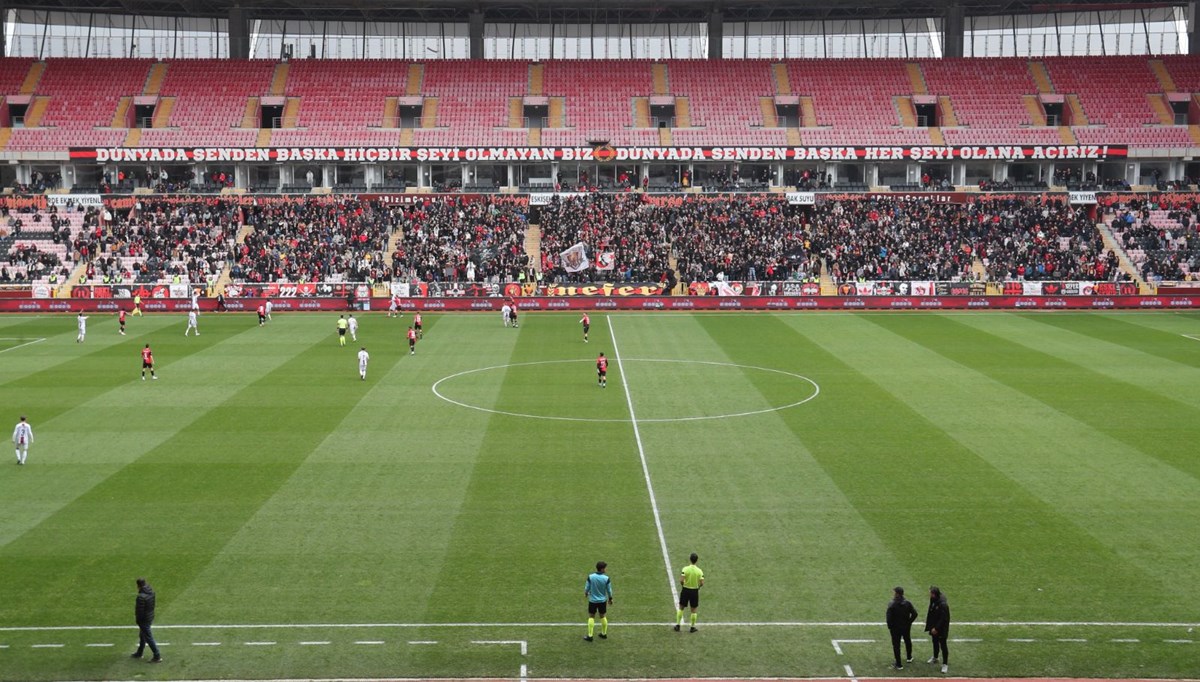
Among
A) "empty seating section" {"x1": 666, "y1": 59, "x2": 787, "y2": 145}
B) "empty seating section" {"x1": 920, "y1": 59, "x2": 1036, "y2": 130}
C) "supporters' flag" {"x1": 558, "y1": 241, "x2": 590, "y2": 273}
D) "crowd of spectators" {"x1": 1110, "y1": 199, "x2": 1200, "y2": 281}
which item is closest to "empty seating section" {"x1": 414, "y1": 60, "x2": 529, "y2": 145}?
"empty seating section" {"x1": 666, "y1": 59, "x2": 787, "y2": 145}

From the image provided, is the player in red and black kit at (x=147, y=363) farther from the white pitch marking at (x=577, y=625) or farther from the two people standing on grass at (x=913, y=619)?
the two people standing on grass at (x=913, y=619)

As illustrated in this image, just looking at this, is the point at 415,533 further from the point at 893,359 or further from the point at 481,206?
the point at 481,206

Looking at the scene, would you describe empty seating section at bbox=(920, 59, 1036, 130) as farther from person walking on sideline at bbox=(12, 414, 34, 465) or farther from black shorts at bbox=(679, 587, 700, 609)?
black shorts at bbox=(679, 587, 700, 609)

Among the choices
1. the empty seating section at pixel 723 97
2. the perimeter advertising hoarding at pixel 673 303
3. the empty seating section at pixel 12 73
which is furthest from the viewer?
the empty seating section at pixel 12 73

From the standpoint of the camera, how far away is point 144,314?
65.5 m

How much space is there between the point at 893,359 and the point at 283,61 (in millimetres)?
64528

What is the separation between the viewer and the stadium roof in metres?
90.1

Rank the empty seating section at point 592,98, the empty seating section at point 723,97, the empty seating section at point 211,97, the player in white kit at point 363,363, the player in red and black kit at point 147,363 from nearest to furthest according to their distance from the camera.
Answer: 1. the player in white kit at point 363,363
2. the player in red and black kit at point 147,363
3. the empty seating section at point 211,97
4. the empty seating section at point 592,98
5. the empty seating section at point 723,97

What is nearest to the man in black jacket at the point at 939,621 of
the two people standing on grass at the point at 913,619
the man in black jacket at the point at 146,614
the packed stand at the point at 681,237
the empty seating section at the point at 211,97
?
the two people standing on grass at the point at 913,619

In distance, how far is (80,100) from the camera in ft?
289

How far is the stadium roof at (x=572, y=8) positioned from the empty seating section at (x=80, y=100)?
4.61 m

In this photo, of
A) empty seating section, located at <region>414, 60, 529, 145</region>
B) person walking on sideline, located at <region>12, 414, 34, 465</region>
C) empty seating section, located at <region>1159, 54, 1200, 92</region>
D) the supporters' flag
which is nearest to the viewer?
person walking on sideline, located at <region>12, 414, 34, 465</region>

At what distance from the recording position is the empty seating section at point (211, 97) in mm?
85438

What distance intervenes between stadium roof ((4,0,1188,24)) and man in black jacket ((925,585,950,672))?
77.4 meters
